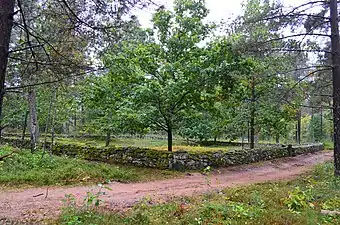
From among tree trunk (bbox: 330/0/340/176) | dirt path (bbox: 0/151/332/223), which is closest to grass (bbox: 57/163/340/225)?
dirt path (bbox: 0/151/332/223)

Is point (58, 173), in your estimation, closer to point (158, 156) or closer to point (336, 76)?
point (158, 156)

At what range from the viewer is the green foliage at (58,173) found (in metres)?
8.20

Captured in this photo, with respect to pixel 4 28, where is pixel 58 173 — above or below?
below

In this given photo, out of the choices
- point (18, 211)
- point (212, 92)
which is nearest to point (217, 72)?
point (212, 92)

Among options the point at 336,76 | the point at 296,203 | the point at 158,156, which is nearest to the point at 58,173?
the point at 158,156

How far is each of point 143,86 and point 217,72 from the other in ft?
8.90

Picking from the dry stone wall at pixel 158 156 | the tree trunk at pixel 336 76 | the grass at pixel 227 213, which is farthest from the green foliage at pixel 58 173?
the tree trunk at pixel 336 76

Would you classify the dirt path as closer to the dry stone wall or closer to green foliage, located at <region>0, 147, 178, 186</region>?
green foliage, located at <region>0, 147, 178, 186</region>

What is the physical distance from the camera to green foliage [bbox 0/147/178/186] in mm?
8195

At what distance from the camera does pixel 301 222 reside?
14.7 feet

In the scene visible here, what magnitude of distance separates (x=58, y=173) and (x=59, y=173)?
0.03m

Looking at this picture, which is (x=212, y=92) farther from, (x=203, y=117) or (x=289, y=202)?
(x=289, y=202)

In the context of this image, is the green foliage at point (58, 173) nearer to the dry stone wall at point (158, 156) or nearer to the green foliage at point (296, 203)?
the dry stone wall at point (158, 156)

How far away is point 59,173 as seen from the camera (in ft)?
28.6
